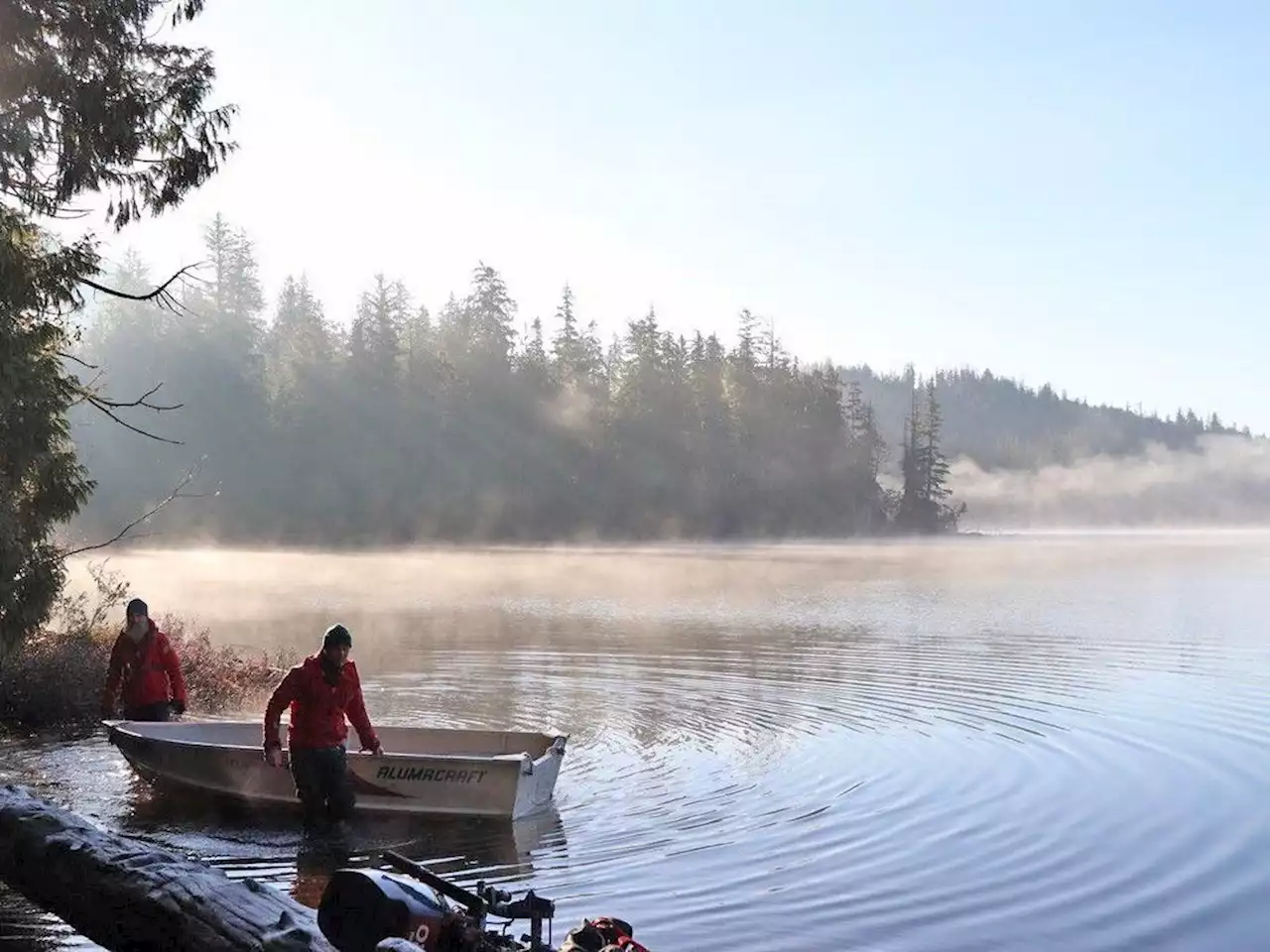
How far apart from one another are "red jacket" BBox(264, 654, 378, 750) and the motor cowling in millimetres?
4938

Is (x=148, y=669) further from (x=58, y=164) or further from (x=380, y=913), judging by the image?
(x=380, y=913)

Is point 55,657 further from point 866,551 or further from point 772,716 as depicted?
point 866,551

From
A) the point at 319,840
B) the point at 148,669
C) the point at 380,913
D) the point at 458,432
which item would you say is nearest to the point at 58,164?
the point at 148,669

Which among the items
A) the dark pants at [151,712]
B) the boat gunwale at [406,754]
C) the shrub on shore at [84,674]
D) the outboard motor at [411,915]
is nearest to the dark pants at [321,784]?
the boat gunwale at [406,754]

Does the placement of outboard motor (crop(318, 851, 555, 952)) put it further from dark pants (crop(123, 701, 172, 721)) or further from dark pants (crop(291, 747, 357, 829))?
dark pants (crop(123, 701, 172, 721))

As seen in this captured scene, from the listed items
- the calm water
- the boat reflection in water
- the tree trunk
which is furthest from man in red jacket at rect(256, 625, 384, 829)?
the tree trunk

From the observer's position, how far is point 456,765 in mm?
12414

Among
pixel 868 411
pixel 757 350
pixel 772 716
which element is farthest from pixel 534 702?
pixel 868 411

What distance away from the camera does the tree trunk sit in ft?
21.9

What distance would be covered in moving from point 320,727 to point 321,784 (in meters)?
0.60

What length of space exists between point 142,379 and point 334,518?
1991 centimetres

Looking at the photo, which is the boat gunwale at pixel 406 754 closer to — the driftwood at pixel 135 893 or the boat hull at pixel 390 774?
the boat hull at pixel 390 774

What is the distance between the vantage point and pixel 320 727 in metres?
11.8

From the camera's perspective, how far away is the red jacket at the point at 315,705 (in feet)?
38.5
